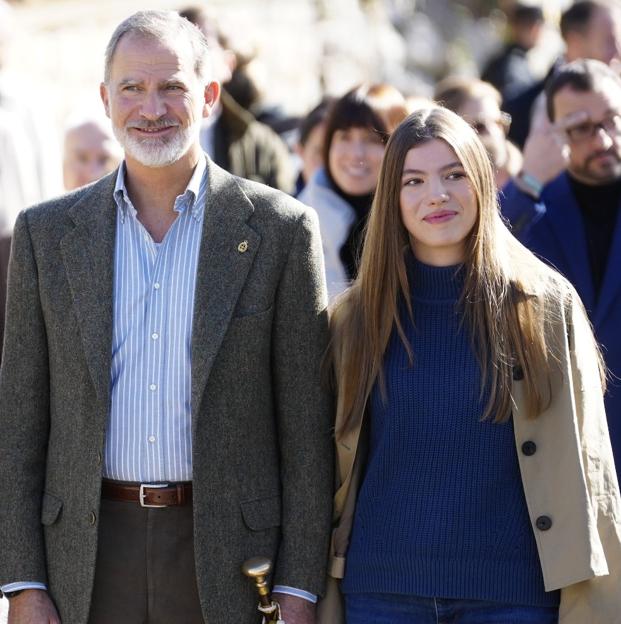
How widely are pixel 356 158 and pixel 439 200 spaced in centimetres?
158

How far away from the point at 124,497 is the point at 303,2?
10795mm

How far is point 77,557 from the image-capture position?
3.34 metres

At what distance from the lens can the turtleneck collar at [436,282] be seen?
137 inches

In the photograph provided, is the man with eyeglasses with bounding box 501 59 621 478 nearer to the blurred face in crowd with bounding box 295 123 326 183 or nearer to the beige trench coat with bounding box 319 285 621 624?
the beige trench coat with bounding box 319 285 621 624

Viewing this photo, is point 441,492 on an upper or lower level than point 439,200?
lower

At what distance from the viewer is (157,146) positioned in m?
3.39

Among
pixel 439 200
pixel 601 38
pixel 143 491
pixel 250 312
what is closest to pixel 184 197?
pixel 250 312

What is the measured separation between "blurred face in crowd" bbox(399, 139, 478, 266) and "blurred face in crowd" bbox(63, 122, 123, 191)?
8.11 feet

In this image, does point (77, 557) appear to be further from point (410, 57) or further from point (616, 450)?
point (410, 57)

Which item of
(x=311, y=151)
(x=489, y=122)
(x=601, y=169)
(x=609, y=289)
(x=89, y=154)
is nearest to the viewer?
(x=609, y=289)

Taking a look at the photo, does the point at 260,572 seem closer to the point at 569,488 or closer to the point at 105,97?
the point at 569,488

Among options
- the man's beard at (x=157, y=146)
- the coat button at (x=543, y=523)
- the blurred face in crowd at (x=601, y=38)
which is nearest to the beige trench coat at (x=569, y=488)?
the coat button at (x=543, y=523)

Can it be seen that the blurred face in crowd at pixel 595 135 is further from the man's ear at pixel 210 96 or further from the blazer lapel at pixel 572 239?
the man's ear at pixel 210 96

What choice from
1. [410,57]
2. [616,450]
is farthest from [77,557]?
[410,57]
